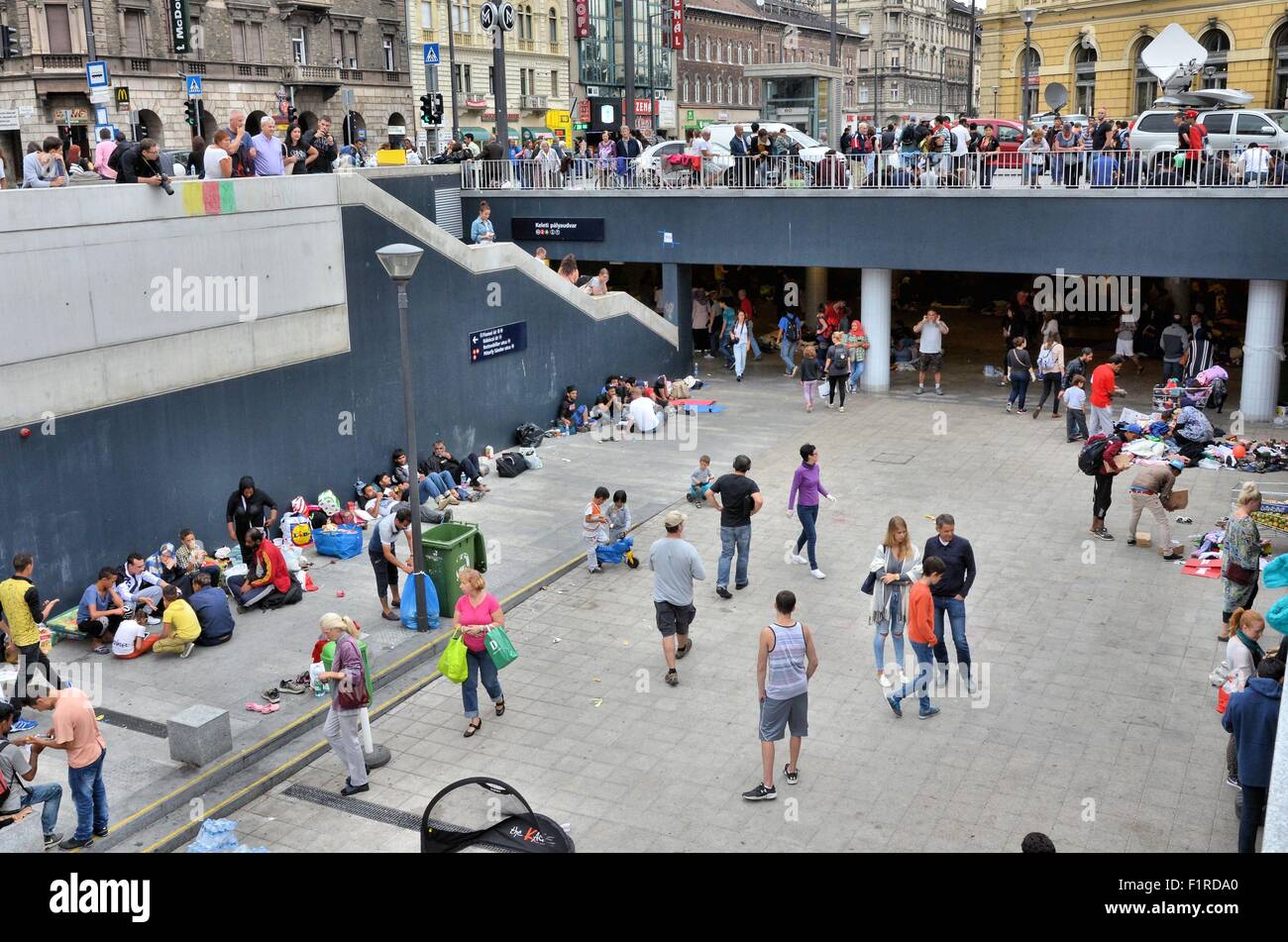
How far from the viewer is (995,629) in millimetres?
12859

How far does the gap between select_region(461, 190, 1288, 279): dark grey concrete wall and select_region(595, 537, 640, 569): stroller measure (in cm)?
1122

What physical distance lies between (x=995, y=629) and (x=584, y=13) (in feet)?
230

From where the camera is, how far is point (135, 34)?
50.0 m

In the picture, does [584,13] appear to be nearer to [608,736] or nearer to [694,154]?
[694,154]

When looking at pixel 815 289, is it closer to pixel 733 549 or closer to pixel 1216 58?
pixel 733 549

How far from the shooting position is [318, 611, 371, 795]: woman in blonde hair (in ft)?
31.4

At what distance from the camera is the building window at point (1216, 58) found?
4134 centimetres

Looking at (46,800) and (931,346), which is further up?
(931,346)

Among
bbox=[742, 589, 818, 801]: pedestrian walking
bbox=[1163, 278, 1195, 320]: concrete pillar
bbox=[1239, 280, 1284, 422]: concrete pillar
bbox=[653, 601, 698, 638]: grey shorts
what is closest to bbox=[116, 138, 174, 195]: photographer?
bbox=[653, 601, 698, 638]: grey shorts

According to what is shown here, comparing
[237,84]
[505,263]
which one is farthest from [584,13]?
[505,263]

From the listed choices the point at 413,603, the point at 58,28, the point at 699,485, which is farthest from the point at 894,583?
the point at 58,28

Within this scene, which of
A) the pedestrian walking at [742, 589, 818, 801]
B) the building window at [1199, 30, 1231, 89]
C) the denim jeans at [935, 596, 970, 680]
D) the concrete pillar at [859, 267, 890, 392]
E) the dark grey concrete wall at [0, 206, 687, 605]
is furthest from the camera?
the building window at [1199, 30, 1231, 89]

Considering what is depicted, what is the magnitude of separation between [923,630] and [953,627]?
2.10 ft

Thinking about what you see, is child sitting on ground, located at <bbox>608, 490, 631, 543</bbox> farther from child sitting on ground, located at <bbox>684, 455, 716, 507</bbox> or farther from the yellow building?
the yellow building
